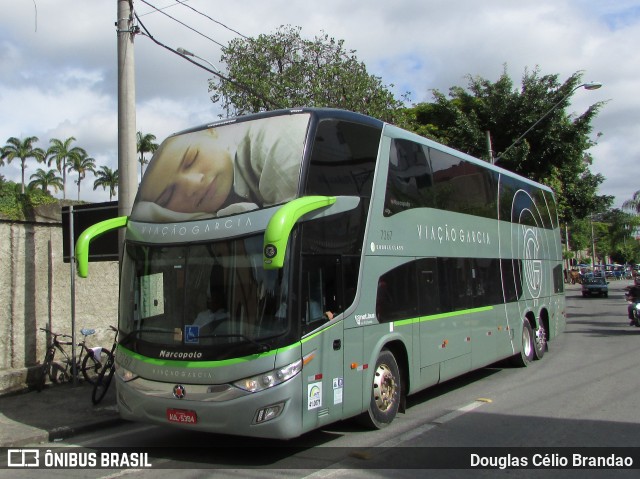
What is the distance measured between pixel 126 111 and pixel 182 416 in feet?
17.1

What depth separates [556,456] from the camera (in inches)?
239

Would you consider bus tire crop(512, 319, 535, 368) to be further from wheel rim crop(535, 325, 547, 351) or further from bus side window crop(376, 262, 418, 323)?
bus side window crop(376, 262, 418, 323)

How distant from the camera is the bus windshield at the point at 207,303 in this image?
591 centimetres

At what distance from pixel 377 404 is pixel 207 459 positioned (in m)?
2.17

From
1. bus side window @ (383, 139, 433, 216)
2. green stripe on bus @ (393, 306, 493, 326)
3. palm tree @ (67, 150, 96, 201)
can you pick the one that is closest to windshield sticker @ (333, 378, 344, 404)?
green stripe on bus @ (393, 306, 493, 326)

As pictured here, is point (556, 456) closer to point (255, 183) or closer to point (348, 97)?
point (255, 183)

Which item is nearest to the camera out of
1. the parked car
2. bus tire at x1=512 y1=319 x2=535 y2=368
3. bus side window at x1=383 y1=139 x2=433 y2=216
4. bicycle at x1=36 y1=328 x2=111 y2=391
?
bus side window at x1=383 y1=139 x2=433 y2=216

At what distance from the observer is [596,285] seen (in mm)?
39969

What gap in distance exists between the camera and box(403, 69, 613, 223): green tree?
25109 millimetres

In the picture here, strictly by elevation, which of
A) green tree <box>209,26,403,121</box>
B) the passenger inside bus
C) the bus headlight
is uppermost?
green tree <box>209,26,403,121</box>

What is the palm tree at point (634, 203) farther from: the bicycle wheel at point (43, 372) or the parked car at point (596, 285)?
the bicycle wheel at point (43, 372)

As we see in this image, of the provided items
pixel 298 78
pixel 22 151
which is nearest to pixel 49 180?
pixel 22 151

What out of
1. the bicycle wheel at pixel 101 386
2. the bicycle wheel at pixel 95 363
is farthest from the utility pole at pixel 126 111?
the bicycle wheel at pixel 95 363

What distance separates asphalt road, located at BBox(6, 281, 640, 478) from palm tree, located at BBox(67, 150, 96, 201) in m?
64.8
